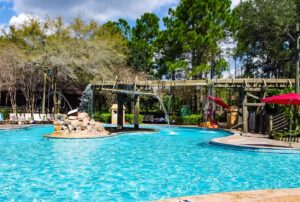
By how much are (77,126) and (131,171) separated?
890 cm

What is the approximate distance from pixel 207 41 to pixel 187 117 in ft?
28.7

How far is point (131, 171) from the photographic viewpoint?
953cm

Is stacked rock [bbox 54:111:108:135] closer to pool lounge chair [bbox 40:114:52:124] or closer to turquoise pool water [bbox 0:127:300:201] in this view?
turquoise pool water [bbox 0:127:300:201]

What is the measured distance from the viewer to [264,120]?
20000mm

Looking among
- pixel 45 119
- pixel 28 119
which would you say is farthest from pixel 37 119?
pixel 28 119

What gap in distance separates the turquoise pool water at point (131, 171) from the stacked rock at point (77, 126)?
2894mm

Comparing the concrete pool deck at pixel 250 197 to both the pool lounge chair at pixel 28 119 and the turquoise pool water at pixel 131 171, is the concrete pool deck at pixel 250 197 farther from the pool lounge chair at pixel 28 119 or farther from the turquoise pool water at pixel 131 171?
the pool lounge chair at pixel 28 119

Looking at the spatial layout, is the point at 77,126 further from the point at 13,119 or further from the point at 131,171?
the point at 13,119

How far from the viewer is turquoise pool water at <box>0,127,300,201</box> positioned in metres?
7.40

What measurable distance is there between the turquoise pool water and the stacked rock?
2894 mm

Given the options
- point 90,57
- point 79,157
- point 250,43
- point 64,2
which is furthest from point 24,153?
point 250,43

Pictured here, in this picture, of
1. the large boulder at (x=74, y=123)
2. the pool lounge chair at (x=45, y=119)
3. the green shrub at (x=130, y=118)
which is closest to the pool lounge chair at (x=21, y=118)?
the pool lounge chair at (x=45, y=119)

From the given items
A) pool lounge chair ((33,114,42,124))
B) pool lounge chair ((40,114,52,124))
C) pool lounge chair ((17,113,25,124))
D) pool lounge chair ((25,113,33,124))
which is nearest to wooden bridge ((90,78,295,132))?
pool lounge chair ((40,114,52,124))

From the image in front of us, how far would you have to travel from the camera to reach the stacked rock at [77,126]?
17.6 metres
